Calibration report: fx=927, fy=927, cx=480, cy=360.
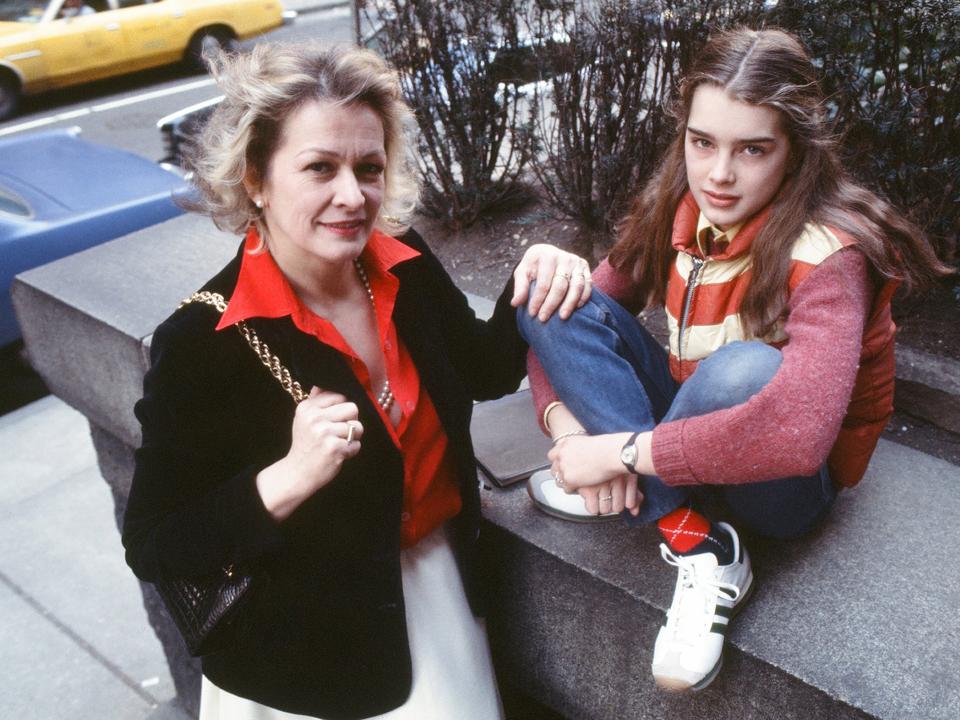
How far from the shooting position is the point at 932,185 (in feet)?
9.67

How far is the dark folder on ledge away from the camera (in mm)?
2268

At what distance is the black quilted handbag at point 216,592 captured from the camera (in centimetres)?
169

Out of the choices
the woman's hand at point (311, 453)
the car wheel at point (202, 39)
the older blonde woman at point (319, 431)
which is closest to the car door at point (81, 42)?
the car wheel at point (202, 39)

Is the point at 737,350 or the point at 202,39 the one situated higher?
the point at 737,350

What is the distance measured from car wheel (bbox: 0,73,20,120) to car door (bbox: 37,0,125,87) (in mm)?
453

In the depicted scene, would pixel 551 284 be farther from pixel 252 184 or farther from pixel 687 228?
pixel 252 184

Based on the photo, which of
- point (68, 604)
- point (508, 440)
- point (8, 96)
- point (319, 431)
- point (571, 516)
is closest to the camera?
point (319, 431)

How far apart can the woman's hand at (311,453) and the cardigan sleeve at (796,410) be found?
1.85ft

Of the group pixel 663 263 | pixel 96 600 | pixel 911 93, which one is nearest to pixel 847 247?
pixel 663 263

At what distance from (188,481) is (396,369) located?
459 millimetres

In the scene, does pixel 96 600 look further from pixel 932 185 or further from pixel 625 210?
pixel 932 185

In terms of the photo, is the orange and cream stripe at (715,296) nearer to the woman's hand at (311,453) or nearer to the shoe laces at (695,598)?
the shoe laces at (695,598)

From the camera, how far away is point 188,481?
1.70 m

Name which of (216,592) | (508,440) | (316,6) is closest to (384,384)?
(216,592)
